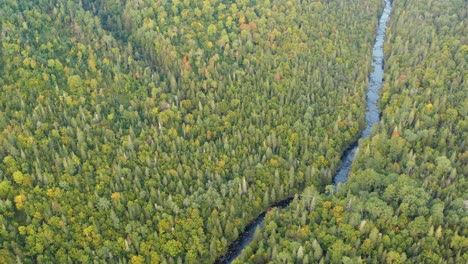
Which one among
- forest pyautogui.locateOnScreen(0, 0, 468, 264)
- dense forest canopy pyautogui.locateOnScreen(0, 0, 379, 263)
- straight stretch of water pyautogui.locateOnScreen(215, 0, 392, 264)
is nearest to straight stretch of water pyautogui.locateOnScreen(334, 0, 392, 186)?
straight stretch of water pyautogui.locateOnScreen(215, 0, 392, 264)

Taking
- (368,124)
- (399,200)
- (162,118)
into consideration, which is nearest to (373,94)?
(368,124)

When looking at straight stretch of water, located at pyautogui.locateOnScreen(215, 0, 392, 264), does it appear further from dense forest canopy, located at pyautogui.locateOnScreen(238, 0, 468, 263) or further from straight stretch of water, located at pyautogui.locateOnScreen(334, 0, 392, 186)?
dense forest canopy, located at pyautogui.locateOnScreen(238, 0, 468, 263)

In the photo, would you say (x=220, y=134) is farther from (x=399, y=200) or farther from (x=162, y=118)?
(x=399, y=200)

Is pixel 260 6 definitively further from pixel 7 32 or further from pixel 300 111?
pixel 7 32

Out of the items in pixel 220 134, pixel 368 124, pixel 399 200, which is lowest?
pixel 368 124

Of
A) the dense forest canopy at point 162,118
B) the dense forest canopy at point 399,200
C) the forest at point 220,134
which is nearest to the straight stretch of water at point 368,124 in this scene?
the dense forest canopy at point 162,118
